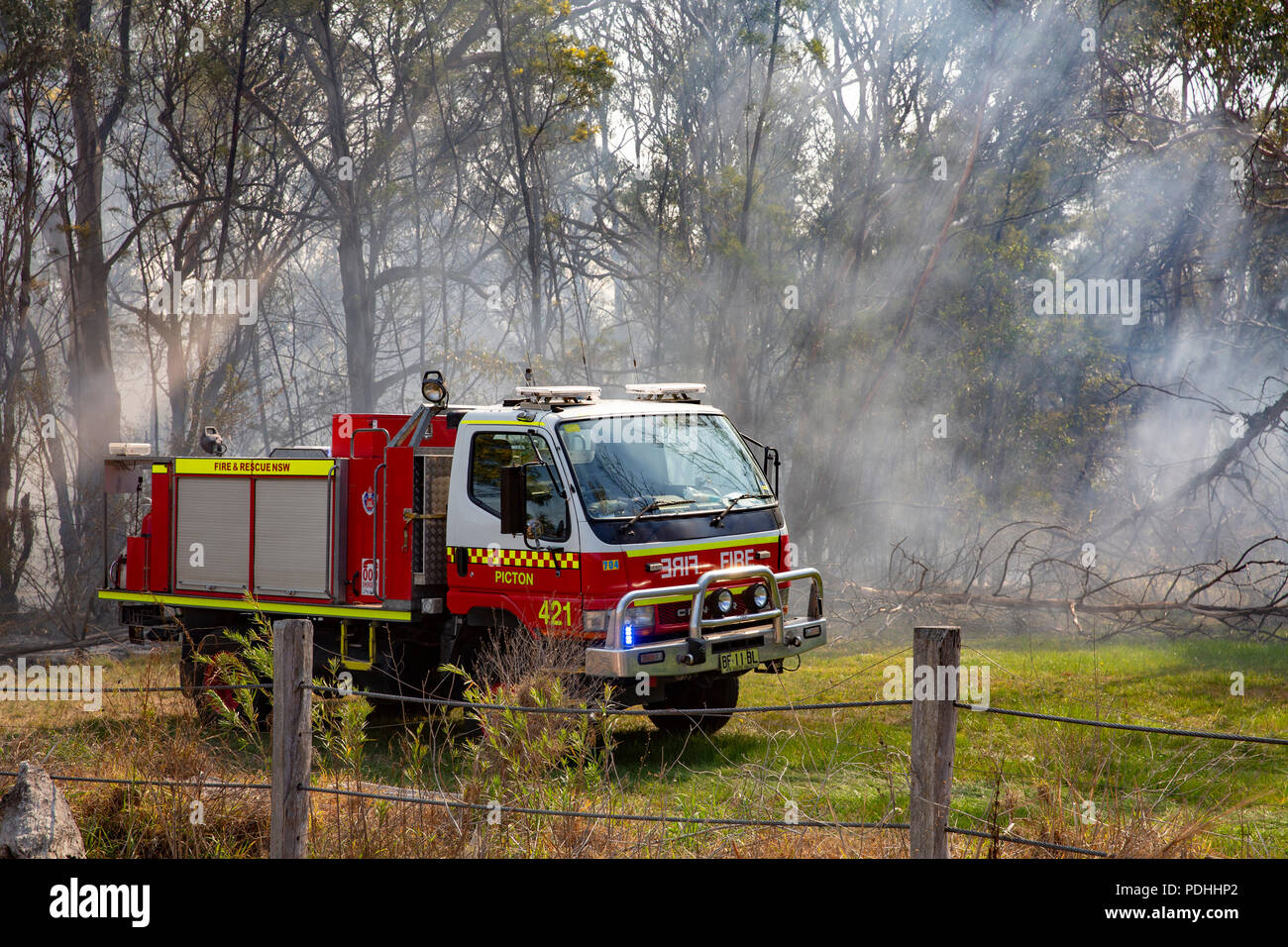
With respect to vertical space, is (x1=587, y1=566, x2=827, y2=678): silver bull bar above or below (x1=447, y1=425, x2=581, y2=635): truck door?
below

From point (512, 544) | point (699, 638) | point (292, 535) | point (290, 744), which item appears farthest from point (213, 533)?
point (290, 744)

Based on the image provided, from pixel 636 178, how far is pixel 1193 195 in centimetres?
1133

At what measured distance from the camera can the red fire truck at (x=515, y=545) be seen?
749 cm

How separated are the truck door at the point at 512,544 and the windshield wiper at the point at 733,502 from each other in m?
1.02

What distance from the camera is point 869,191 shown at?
69.1 ft

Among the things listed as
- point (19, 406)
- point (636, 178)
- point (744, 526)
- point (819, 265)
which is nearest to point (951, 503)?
point (819, 265)

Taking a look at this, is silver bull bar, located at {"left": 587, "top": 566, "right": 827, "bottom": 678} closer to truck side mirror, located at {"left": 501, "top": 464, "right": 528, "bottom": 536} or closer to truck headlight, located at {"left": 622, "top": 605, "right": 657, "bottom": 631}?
truck headlight, located at {"left": 622, "top": 605, "right": 657, "bottom": 631}

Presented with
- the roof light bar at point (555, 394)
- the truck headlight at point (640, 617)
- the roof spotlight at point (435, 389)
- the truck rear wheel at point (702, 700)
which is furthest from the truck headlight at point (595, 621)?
the roof spotlight at point (435, 389)

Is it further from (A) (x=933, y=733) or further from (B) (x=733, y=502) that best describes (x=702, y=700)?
(A) (x=933, y=733)

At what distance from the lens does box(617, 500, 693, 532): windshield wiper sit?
7551 mm

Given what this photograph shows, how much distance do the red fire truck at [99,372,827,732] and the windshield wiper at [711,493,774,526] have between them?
18 millimetres

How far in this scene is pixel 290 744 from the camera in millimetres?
4797

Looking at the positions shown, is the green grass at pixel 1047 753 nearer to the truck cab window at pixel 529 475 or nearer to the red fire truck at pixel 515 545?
the red fire truck at pixel 515 545

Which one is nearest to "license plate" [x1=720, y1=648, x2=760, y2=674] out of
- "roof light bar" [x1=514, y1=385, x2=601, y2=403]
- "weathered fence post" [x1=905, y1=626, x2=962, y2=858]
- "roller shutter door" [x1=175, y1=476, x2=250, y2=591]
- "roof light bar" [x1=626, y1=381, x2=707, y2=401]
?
"roof light bar" [x1=626, y1=381, x2=707, y2=401]
